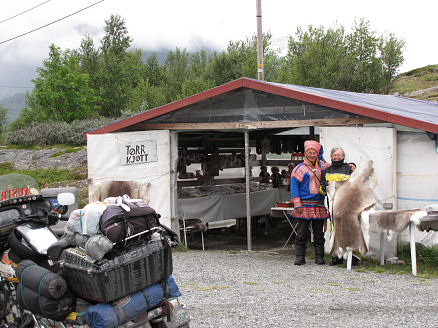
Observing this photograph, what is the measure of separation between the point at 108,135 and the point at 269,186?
14.7 feet

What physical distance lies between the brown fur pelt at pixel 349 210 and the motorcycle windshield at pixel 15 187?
4519mm

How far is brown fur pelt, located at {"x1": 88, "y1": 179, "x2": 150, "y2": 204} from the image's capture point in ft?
32.8

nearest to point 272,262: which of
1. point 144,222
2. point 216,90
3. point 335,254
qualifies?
point 335,254

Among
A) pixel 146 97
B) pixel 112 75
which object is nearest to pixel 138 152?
pixel 146 97

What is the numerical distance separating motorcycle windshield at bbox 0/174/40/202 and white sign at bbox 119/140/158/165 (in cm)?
500

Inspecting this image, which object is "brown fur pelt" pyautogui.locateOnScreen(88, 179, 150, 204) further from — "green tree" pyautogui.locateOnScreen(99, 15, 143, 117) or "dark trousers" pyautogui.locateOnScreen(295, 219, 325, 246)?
"green tree" pyautogui.locateOnScreen(99, 15, 143, 117)

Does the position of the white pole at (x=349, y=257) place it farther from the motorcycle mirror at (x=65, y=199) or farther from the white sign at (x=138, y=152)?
the motorcycle mirror at (x=65, y=199)

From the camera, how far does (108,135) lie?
10078 mm

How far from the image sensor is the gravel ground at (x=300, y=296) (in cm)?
523

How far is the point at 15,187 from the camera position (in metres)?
4.93

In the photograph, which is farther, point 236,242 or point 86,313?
point 236,242

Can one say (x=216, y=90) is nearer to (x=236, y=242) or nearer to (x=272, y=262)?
(x=272, y=262)

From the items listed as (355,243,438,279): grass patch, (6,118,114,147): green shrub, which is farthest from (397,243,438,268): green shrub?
(6,118,114,147): green shrub

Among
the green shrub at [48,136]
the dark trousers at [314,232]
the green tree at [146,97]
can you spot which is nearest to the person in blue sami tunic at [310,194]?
the dark trousers at [314,232]
